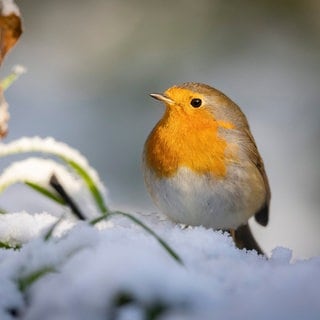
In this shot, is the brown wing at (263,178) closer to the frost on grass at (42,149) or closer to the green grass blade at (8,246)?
the frost on grass at (42,149)

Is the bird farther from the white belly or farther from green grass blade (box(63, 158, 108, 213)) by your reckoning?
green grass blade (box(63, 158, 108, 213))

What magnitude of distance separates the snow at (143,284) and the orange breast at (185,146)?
1227 millimetres

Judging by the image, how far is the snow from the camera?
0.85m

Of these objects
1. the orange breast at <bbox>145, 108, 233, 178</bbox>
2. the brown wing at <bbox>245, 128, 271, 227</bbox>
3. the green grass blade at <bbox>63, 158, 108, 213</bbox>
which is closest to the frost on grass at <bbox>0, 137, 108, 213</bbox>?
the green grass blade at <bbox>63, 158, 108, 213</bbox>

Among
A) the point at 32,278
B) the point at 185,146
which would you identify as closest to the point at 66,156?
the point at 32,278

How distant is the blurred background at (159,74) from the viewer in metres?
4.59

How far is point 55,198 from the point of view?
1553 mm

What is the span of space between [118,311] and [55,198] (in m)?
0.71

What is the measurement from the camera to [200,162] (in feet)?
7.48

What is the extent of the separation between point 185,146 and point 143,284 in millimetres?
1436

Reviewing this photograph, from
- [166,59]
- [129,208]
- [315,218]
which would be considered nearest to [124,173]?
[129,208]

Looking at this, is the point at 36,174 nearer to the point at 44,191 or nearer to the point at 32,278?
the point at 44,191

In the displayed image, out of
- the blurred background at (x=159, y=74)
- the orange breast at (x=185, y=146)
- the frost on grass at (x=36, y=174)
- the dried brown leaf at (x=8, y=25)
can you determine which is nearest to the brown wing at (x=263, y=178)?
the orange breast at (x=185, y=146)

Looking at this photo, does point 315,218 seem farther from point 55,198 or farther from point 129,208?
point 55,198
